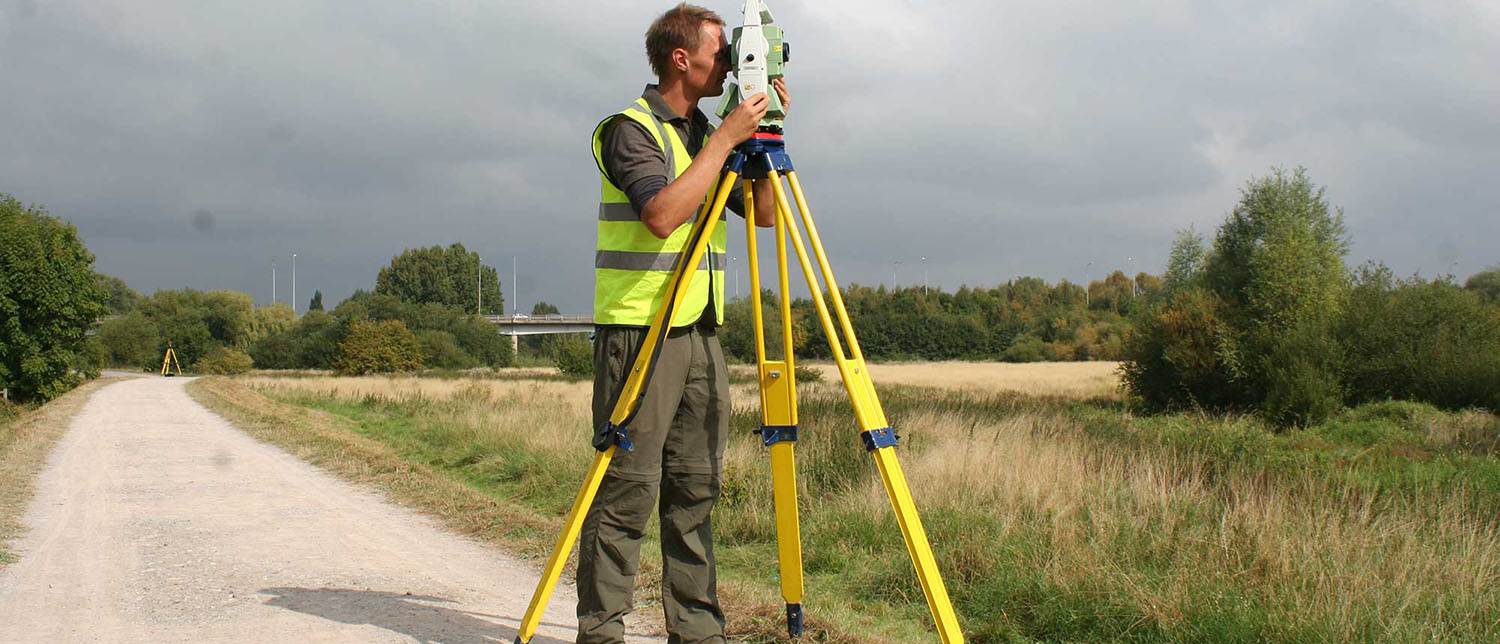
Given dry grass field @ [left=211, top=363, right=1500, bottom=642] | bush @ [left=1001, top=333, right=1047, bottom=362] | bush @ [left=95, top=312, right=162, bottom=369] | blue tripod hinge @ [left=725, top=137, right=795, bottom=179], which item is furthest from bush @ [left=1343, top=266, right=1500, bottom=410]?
bush @ [left=95, top=312, right=162, bottom=369]

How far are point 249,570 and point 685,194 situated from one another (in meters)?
3.71

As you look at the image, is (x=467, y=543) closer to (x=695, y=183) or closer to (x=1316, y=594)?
(x=695, y=183)

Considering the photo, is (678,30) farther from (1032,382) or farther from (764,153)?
(1032,382)

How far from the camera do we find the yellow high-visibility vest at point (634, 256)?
2961 millimetres

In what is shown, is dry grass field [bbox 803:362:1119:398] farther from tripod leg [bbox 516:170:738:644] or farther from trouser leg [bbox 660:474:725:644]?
tripod leg [bbox 516:170:738:644]

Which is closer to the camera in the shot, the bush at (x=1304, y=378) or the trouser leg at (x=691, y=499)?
the trouser leg at (x=691, y=499)

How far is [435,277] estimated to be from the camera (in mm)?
98062

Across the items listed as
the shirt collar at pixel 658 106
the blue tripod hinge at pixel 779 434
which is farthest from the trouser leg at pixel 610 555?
the shirt collar at pixel 658 106

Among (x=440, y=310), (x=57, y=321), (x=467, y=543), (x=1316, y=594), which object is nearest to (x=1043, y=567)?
(x=1316, y=594)

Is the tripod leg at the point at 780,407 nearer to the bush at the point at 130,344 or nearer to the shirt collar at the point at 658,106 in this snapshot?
the shirt collar at the point at 658,106

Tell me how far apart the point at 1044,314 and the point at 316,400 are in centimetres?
7366

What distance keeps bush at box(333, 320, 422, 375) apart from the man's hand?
4934 cm

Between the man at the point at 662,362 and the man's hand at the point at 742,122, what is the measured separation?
0.18 metres

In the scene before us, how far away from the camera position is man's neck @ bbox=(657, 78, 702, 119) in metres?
3.11
